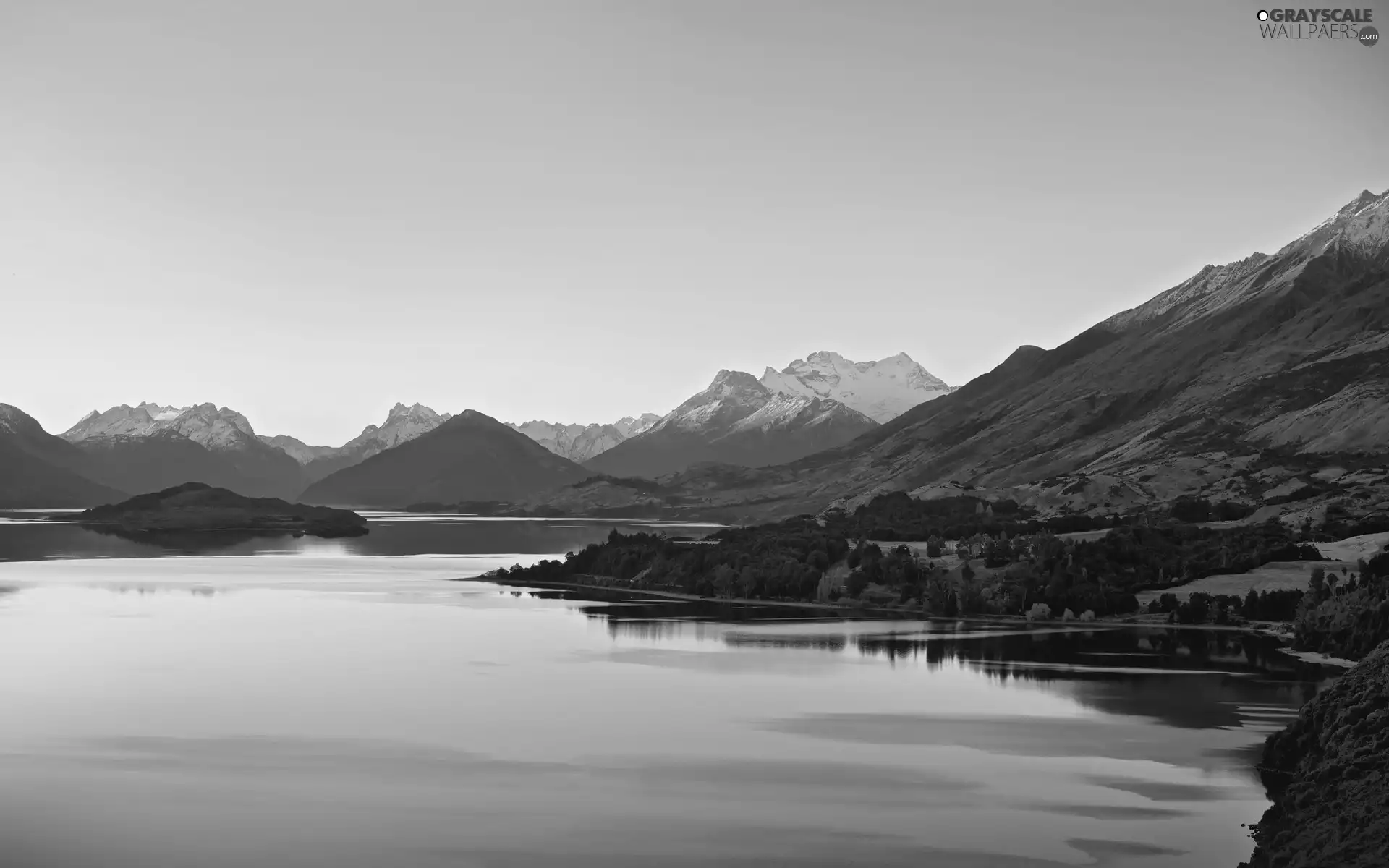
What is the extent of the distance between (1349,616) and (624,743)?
53655 millimetres

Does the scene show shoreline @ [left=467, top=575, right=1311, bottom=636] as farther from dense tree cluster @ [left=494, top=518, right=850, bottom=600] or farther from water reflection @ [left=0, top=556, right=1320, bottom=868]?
water reflection @ [left=0, top=556, right=1320, bottom=868]

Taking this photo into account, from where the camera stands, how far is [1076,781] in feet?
167

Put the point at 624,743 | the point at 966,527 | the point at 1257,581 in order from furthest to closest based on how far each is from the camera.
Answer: the point at 966,527 < the point at 1257,581 < the point at 624,743

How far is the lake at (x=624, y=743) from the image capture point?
42.1 m

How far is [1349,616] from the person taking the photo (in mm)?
87375

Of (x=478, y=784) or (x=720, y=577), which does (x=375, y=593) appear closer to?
(x=720, y=577)

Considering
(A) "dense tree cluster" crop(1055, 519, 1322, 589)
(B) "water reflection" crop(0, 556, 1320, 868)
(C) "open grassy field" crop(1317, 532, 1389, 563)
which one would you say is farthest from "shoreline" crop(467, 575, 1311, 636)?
(C) "open grassy field" crop(1317, 532, 1389, 563)

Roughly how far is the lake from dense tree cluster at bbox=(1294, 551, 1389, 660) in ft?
10.7

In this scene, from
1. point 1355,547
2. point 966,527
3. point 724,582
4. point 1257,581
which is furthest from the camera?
point 966,527

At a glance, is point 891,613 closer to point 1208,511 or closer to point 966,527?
point 966,527

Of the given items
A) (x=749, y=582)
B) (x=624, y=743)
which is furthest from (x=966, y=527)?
(x=624, y=743)

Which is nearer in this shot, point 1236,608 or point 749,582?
point 1236,608

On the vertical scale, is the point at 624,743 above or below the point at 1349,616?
below

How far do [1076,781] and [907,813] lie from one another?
8.78 meters
